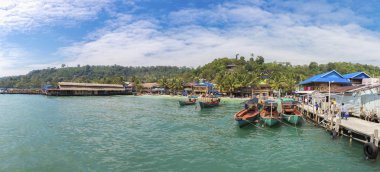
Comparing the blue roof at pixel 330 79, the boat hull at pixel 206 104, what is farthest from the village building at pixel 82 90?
the blue roof at pixel 330 79

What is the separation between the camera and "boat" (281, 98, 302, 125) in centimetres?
3062

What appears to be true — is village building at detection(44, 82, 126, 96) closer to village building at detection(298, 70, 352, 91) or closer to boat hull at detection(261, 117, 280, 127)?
village building at detection(298, 70, 352, 91)

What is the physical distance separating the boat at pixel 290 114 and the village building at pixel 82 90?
9568 centimetres

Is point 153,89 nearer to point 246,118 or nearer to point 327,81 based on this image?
point 327,81

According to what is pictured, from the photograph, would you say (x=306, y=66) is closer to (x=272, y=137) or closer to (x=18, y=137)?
(x=272, y=137)

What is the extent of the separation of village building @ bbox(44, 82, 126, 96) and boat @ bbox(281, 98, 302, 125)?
314ft

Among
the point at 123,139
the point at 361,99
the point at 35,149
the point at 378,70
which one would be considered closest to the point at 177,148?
the point at 123,139

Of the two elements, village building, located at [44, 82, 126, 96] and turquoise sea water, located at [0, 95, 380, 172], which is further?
village building, located at [44, 82, 126, 96]

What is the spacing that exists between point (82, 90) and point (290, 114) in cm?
9877

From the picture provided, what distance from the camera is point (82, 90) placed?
11438 centimetres

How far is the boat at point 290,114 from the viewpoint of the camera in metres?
30.6

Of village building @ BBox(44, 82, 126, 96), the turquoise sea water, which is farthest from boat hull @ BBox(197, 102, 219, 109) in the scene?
village building @ BBox(44, 82, 126, 96)

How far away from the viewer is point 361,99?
1191 inches

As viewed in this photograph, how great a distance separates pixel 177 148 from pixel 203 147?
2.01 meters
